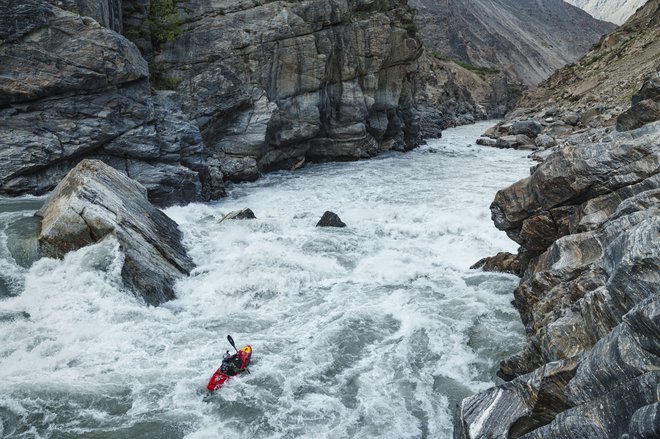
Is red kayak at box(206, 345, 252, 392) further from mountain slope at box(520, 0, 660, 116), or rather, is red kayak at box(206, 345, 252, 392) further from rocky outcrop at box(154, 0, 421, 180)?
mountain slope at box(520, 0, 660, 116)

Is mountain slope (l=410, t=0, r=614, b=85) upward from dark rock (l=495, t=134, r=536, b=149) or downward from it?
upward

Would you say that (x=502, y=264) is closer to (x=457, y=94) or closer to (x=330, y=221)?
(x=330, y=221)

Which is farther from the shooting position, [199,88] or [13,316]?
[199,88]

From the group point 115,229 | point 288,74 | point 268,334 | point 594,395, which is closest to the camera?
point 594,395

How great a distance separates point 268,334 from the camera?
44.1 ft

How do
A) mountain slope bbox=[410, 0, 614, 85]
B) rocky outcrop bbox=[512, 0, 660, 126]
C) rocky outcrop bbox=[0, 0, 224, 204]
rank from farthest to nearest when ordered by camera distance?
mountain slope bbox=[410, 0, 614, 85] < rocky outcrop bbox=[512, 0, 660, 126] < rocky outcrop bbox=[0, 0, 224, 204]

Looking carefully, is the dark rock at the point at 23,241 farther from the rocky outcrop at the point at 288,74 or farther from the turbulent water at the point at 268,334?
the rocky outcrop at the point at 288,74

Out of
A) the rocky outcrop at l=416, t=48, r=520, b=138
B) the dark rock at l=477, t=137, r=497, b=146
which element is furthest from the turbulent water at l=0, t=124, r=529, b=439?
the rocky outcrop at l=416, t=48, r=520, b=138

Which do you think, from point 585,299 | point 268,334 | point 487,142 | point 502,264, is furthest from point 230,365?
point 487,142

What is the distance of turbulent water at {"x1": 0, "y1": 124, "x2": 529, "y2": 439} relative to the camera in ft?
33.4

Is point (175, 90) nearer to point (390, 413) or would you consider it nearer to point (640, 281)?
point (390, 413)

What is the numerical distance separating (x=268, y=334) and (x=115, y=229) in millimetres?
5496

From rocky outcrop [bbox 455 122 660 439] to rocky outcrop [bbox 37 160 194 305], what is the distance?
9.67 m

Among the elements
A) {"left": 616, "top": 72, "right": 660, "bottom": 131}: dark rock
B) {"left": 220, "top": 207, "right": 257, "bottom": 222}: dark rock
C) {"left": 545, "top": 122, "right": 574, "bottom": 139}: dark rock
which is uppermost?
{"left": 616, "top": 72, "right": 660, "bottom": 131}: dark rock
